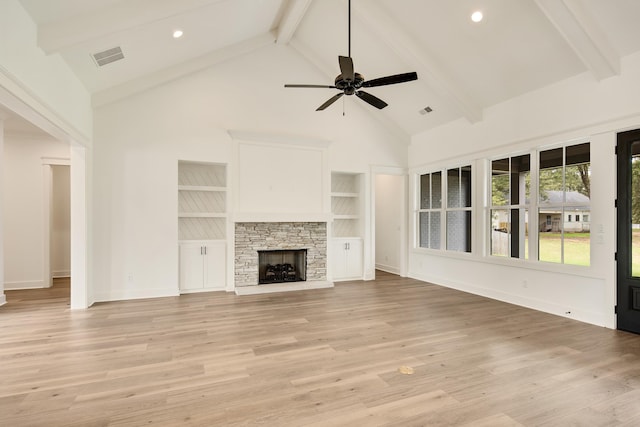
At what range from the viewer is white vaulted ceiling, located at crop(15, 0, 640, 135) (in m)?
3.72

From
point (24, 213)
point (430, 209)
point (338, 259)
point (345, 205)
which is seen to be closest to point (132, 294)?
point (24, 213)

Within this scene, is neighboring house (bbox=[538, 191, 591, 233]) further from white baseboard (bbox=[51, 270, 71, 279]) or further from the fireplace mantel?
white baseboard (bbox=[51, 270, 71, 279])

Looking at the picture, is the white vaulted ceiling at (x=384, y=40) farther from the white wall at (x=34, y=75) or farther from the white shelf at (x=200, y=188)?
the white shelf at (x=200, y=188)

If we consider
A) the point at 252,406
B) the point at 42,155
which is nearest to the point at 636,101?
the point at 252,406

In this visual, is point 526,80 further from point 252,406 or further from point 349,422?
point 252,406

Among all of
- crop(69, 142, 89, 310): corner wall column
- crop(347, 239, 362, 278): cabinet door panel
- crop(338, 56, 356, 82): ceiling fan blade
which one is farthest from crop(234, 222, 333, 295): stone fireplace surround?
crop(338, 56, 356, 82): ceiling fan blade

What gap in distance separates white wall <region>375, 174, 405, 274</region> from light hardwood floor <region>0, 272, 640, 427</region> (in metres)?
3.10

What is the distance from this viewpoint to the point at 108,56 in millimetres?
4375

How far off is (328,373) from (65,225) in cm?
744

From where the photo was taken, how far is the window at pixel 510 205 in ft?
17.4

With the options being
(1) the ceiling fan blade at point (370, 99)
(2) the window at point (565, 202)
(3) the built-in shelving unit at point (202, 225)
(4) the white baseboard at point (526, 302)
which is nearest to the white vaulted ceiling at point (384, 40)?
(2) the window at point (565, 202)

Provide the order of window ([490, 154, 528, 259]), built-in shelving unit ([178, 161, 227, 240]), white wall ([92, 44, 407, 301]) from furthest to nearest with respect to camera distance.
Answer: built-in shelving unit ([178, 161, 227, 240]), white wall ([92, 44, 407, 301]), window ([490, 154, 528, 259])

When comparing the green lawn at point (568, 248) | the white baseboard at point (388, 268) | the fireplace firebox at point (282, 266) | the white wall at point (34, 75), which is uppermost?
the white wall at point (34, 75)

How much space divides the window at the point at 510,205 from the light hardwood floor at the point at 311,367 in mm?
1193
